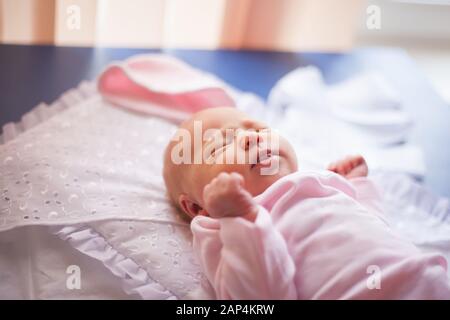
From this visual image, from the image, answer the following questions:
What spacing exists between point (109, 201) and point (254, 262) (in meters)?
0.34

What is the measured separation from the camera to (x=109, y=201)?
0.94 metres

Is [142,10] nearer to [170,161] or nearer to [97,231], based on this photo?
[170,161]

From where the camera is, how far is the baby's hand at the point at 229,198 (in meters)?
0.72

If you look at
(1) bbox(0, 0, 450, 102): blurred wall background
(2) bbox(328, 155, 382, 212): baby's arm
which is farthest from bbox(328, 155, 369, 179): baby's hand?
(1) bbox(0, 0, 450, 102): blurred wall background

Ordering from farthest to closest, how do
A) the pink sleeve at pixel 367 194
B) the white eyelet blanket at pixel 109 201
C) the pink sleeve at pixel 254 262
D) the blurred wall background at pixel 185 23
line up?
the blurred wall background at pixel 185 23 < the pink sleeve at pixel 367 194 < the white eyelet blanket at pixel 109 201 < the pink sleeve at pixel 254 262

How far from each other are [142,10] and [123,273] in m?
0.87

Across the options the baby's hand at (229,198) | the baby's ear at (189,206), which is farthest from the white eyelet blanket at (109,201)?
the baby's hand at (229,198)

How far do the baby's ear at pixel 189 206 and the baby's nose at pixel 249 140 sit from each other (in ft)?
0.45

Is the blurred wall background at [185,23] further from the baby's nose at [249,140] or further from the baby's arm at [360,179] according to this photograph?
the baby's arm at [360,179]

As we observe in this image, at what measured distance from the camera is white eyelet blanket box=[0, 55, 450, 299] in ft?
2.70

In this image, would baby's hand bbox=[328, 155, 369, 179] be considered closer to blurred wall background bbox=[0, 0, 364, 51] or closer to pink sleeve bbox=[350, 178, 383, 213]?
pink sleeve bbox=[350, 178, 383, 213]

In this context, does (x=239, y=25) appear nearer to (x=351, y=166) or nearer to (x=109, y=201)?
(x=351, y=166)

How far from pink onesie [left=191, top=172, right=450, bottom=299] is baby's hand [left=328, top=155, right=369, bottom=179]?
0.18 meters

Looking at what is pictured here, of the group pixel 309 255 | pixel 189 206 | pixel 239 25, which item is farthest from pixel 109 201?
pixel 239 25
